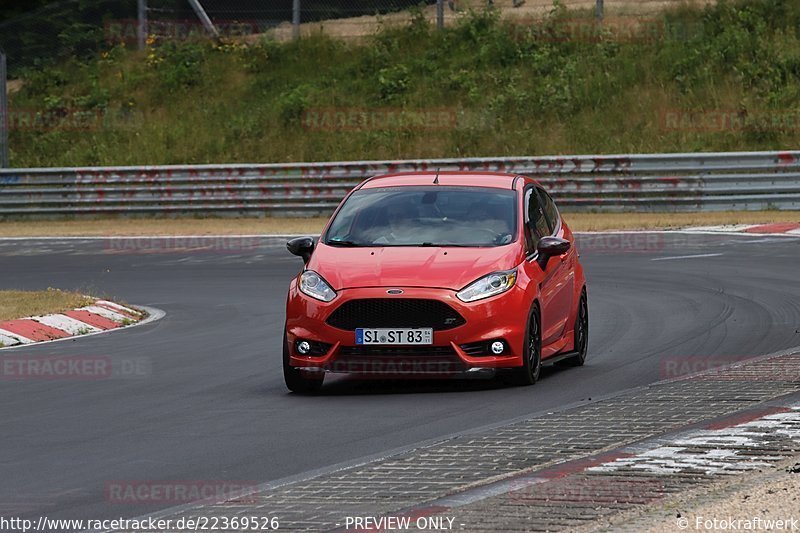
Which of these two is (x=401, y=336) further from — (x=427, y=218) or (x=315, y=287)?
(x=427, y=218)

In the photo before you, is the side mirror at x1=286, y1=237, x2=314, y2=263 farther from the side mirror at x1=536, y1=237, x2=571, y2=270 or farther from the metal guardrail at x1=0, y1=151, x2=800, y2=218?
the metal guardrail at x1=0, y1=151, x2=800, y2=218

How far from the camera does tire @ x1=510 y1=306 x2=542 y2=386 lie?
1134 centimetres

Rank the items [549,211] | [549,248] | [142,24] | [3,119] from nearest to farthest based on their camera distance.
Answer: [549,248]
[549,211]
[3,119]
[142,24]

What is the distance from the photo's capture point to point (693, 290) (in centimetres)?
1830

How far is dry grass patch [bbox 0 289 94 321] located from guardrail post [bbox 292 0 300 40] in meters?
23.7

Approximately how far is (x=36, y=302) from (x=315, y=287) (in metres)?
6.67

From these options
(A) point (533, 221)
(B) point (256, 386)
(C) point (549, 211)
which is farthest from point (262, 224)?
(B) point (256, 386)

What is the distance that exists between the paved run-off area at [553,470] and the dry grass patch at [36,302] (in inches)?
317

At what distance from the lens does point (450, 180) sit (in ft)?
41.7

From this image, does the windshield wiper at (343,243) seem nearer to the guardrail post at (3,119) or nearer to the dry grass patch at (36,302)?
the dry grass patch at (36,302)

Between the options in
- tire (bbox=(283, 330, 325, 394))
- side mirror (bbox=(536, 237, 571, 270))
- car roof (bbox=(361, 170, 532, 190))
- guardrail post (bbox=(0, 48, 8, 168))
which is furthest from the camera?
guardrail post (bbox=(0, 48, 8, 168))

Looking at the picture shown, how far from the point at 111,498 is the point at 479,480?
1.72 meters

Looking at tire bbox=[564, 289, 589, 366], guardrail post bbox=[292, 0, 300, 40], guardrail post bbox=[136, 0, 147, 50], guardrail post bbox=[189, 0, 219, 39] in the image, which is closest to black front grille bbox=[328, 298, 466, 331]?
tire bbox=[564, 289, 589, 366]

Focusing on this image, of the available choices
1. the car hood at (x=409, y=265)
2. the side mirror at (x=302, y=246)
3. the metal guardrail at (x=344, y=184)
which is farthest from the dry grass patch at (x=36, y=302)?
the metal guardrail at (x=344, y=184)
